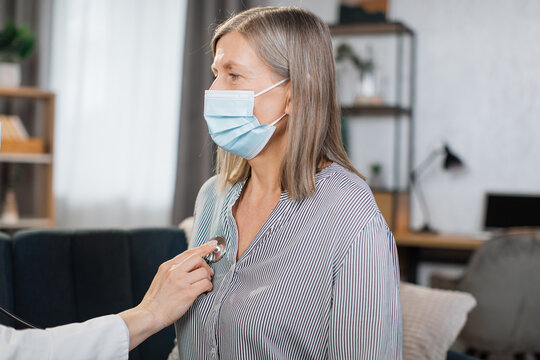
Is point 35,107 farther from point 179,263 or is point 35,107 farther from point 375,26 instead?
point 179,263

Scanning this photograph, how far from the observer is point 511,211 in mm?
3949

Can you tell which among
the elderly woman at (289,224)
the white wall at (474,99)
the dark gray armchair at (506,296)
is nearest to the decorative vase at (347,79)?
the white wall at (474,99)

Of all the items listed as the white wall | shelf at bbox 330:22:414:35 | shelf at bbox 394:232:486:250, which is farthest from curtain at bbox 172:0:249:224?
shelf at bbox 394:232:486:250

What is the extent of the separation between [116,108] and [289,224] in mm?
3667

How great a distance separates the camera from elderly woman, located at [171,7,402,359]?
3.69 feet

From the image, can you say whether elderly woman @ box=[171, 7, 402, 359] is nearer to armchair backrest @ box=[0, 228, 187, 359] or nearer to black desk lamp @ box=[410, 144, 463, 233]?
armchair backrest @ box=[0, 228, 187, 359]

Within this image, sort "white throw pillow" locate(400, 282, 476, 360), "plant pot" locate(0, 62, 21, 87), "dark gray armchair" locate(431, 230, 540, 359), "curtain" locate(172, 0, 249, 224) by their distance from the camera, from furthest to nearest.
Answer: "curtain" locate(172, 0, 249, 224), "plant pot" locate(0, 62, 21, 87), "dark gray armchair" locate(431, 230, 540, 359), "white throw pillow" locate(400, 282, 476, 360)

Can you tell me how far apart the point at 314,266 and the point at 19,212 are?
3.98m

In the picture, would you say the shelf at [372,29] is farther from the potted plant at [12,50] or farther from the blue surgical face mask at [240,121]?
the blue surgical face mask at [240,121]

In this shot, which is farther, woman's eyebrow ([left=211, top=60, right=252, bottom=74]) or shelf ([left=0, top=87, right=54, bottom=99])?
shelf ([left=0, top=87, right=54, bottom=99])

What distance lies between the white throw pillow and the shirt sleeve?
2.18 feet

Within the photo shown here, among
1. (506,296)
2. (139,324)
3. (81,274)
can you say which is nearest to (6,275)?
(81,274)

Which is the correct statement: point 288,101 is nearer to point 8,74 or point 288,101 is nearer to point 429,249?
point 429,249

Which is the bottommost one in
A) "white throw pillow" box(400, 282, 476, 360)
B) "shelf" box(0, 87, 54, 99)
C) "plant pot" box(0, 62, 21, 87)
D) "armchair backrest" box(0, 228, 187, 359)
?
"white throw pillow" box(400, 282, 476, 360)
